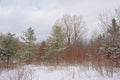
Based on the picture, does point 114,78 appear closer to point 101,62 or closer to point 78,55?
point 101,62

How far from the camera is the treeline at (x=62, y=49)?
457 inches

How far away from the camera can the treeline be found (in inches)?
457

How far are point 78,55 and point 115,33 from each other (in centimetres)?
740

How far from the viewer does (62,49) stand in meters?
25.8

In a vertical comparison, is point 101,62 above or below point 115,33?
below

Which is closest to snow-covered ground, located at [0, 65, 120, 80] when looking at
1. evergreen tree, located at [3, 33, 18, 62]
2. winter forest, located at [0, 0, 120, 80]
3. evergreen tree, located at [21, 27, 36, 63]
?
winter forest, located at [0, 0, 120, 80]

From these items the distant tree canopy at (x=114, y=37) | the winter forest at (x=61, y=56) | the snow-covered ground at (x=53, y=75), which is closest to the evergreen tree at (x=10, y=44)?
the winter forest at (x=61, y=56)

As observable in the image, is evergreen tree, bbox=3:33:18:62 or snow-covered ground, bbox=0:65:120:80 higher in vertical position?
evergreen tree, bbox=3:33:18:62

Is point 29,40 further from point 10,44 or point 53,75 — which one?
point 53,75

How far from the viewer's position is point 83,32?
46.0m

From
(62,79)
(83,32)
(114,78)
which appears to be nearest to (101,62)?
(114,78)

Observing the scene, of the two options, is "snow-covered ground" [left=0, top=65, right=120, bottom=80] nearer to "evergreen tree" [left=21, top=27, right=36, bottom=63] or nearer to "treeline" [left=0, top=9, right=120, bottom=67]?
"treeline" [left=0, top=9, right=120, bottom=67]

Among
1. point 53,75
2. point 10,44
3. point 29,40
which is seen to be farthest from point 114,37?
point 29,40

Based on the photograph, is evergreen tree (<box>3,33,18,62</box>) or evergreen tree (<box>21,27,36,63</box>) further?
evergreen tree (<box>21,27,36,63</box>)
